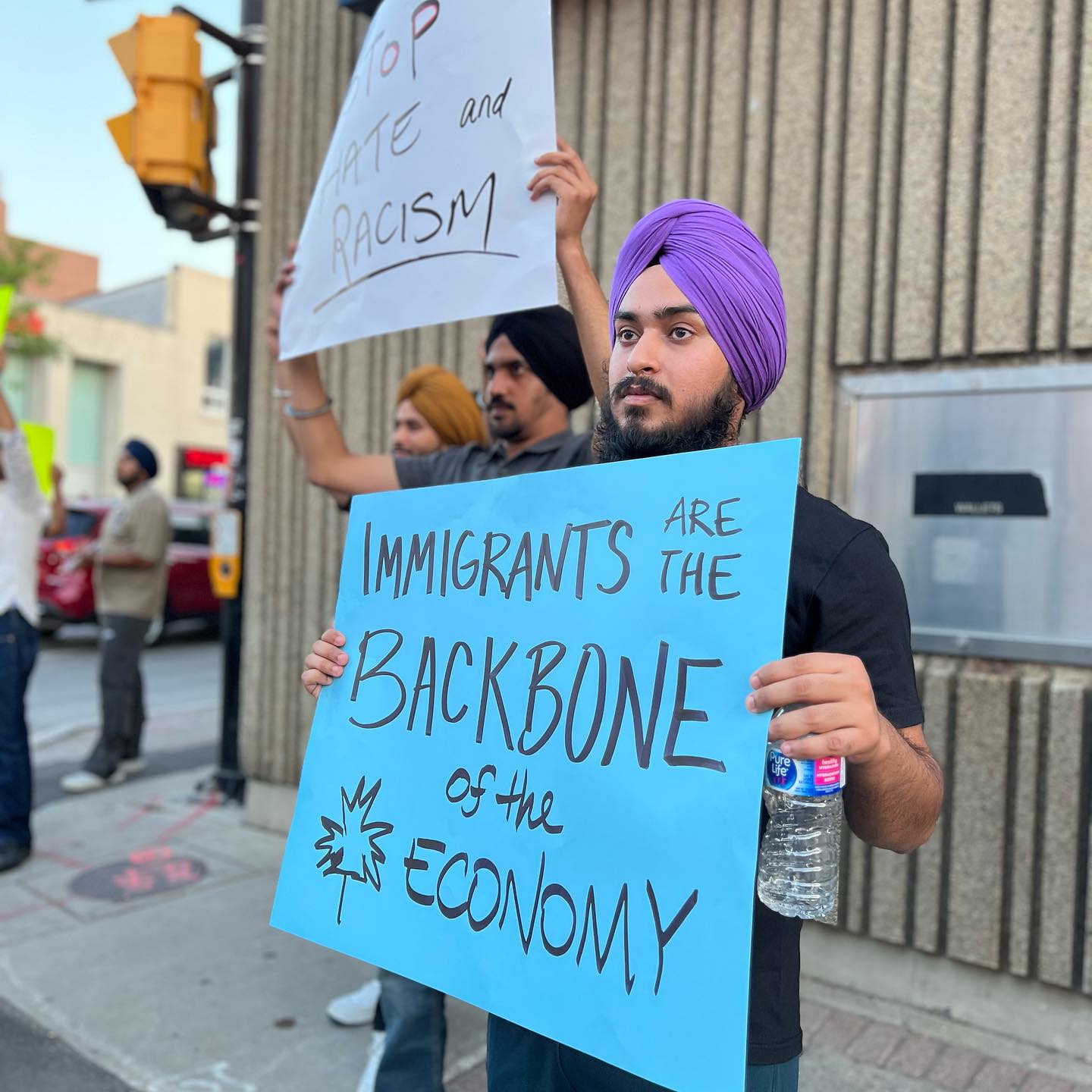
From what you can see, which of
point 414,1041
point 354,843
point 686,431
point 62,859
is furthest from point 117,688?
point 686,431

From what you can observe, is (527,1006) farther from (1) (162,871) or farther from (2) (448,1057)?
(1) (162,871)

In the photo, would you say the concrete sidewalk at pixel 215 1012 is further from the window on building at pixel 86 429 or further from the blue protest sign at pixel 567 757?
the window on building at pixel 86 429

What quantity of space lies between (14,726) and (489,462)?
3.17 metres

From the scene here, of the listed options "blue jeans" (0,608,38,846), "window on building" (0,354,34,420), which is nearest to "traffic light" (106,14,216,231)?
"blue jeans" (0,608,38,846)

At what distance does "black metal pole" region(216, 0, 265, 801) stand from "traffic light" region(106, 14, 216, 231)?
44cm

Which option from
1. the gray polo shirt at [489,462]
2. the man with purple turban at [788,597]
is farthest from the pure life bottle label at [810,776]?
the gray polo shirt at [489,462]

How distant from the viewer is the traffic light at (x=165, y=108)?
15.0 ft

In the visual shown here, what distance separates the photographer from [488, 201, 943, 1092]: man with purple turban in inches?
44.4

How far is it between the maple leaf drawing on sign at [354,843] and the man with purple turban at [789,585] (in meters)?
0.34

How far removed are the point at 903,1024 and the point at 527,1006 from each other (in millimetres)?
2397

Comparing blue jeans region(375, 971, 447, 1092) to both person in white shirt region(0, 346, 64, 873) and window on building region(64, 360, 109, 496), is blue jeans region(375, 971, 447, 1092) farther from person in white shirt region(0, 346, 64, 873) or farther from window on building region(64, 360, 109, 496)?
window on building region(64, 360, 109, 496)

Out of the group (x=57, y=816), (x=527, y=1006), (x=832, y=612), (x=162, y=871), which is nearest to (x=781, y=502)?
(x=832, y=612)

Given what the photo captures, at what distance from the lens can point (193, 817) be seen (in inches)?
213

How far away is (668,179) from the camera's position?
377 cm
